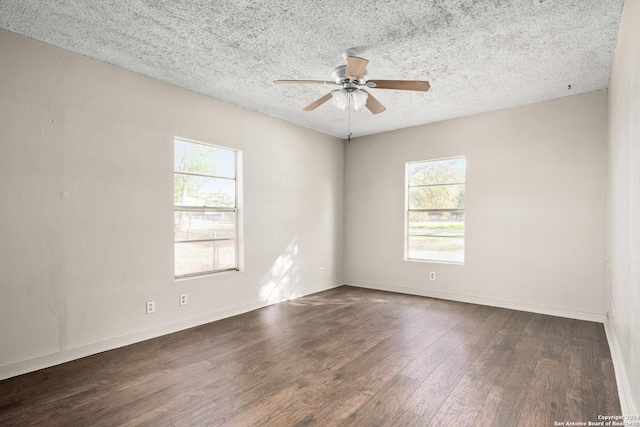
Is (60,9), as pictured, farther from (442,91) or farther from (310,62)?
(442,91)

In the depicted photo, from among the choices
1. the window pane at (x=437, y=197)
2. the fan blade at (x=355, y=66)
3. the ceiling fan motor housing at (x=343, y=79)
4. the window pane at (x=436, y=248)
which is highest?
the ceiling fan motor housing at (x=343, y=79)

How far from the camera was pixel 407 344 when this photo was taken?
341 centimetres

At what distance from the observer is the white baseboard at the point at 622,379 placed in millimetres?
2043

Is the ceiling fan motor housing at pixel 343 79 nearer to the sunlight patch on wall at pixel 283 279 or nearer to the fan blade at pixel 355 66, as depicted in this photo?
the fan blade at pixel 355 66

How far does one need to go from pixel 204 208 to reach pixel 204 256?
605 millimetres

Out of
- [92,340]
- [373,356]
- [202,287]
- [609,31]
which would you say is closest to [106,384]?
[92,340]

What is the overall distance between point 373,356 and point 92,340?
2.62 m

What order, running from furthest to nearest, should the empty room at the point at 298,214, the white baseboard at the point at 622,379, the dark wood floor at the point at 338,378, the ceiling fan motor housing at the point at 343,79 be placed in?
the ceiling fan motor housing at the point at 343,79 < the empty room at the point at 298,214 < the dark wood floor at the point at 338,378 < the white baseboard at the point at 622,379

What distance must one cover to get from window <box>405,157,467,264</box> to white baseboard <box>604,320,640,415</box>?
2.25 m

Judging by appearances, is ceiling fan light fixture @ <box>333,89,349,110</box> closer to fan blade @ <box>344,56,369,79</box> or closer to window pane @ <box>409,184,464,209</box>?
fan blade @ <box>344,56,369,79</box>

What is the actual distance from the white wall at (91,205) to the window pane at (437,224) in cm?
275

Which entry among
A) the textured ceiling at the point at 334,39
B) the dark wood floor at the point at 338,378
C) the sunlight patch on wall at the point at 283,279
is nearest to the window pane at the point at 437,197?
the textured ceiling at the point at 334,39

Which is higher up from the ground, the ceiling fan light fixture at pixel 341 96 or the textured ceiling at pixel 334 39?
the textured ceiling at pixel 334 39

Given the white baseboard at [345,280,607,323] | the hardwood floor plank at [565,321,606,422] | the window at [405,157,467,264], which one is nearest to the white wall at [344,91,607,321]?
the white baseboard at [345,280,607,323]
